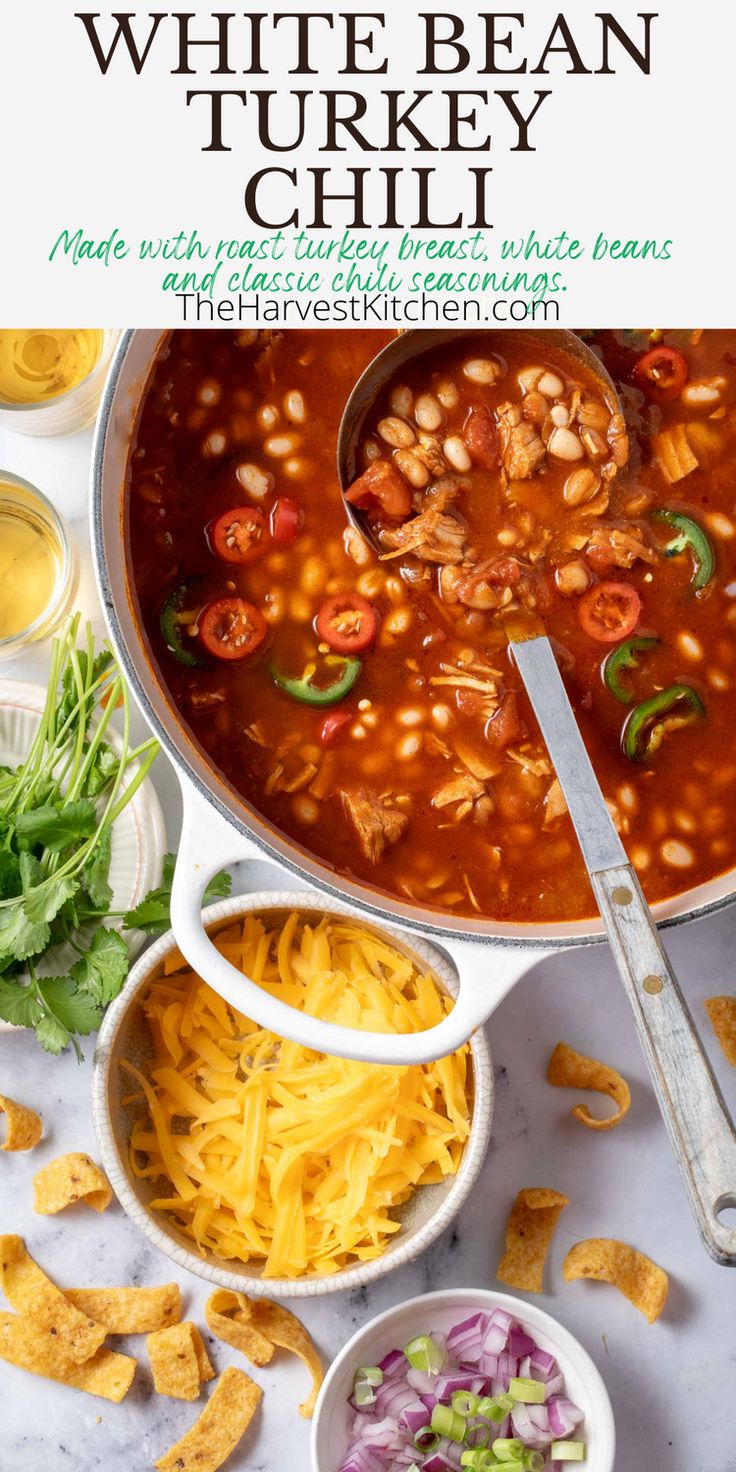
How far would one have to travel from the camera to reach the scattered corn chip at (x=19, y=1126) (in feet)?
10.8

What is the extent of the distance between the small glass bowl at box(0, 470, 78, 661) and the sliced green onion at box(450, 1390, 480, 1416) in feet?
7.06

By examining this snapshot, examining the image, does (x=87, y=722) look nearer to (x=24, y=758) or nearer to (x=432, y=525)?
(x=24, y=758)

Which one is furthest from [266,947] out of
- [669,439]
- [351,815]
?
[669,439]

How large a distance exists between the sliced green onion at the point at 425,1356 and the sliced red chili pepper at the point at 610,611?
1.77 metres

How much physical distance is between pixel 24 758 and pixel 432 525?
4.35 feet

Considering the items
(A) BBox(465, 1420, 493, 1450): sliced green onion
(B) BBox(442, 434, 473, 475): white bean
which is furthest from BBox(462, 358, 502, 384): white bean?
(A) BBox(465, 1420, 493, 1450): sliced green onion

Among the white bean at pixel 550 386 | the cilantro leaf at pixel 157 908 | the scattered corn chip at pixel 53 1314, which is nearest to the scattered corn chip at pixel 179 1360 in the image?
the scattered corn chip at pixel 53 1314

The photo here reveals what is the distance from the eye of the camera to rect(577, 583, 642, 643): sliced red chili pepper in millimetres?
2803

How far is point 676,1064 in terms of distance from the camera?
7.89 ft

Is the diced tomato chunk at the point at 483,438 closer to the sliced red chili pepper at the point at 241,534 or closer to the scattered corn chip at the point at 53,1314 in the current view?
the sliced red chili pepper at the point at 241,534

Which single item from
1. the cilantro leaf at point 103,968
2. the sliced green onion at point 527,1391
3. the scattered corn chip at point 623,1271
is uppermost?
the cilantro leaf at point 103,968

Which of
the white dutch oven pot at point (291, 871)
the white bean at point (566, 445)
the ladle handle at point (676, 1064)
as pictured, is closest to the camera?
the ladle handle at point (676, 1064)

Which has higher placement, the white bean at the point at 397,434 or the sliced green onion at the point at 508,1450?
the white bean at the point at 397,434

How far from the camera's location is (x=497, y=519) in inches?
111
